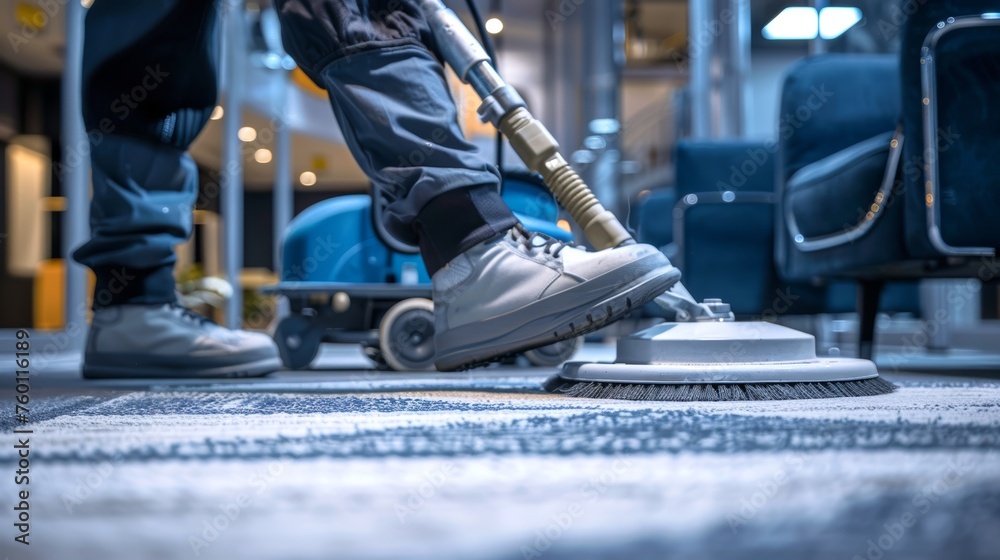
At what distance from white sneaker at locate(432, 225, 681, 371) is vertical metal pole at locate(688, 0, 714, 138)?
3.86 meters

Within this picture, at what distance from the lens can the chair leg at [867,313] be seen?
1610mm

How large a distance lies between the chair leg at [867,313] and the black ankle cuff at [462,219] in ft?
3.39

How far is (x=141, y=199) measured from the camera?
1206mm

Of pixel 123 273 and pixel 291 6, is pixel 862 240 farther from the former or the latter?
pixel 123 273

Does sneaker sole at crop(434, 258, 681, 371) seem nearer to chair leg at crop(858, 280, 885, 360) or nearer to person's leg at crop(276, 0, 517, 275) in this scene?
person's leg at crop(276, 0, 517, 275)

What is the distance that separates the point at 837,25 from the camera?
4145 millimetres

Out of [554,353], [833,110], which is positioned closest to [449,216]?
[554,353]

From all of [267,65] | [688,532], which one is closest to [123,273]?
[688,532]

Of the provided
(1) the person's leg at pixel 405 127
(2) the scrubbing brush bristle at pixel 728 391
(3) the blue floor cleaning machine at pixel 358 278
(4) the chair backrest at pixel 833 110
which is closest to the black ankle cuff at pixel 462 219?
(1) the person's leg at pixel 405 127

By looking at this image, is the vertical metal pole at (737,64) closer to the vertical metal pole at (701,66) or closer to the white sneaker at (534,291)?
the vertical metal pole at (701,66)

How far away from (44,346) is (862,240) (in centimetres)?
309

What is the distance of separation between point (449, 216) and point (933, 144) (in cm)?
81

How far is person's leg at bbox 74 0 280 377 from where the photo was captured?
Result: 3.92 feet

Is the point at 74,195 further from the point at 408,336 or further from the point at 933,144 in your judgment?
the point at 933,144
